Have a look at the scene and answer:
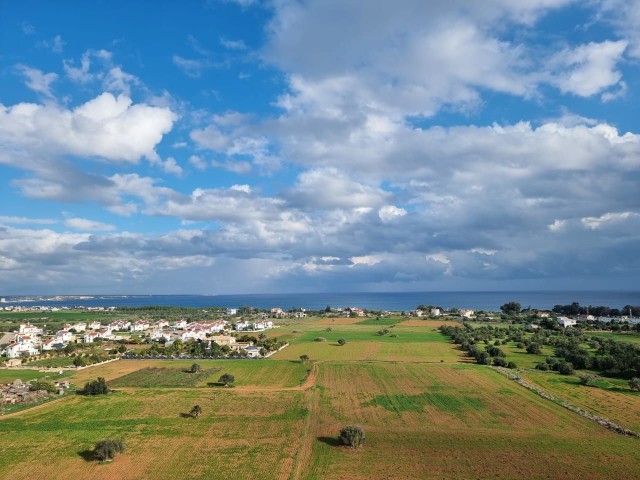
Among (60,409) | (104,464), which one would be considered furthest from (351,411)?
(60,409)

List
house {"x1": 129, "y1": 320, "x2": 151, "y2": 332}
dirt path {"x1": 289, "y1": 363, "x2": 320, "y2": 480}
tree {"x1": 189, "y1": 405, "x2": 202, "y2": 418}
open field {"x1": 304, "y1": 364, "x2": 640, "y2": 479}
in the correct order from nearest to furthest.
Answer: open field {"x1": 304, "y1": 364, "x2": 640, "y2": 479}
dirt path {"x1": 289, "y1": 363, "x2": 320, "y2": 480}
tree {"x1": 189, "y1": 405, "x2": 202, "y2": 418}
house {"x1": 129, "y1": 320, "x2": 151, "y2": 332}

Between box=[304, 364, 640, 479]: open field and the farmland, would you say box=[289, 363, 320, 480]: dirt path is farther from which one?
box=[304, 364, 640, 479]: open field

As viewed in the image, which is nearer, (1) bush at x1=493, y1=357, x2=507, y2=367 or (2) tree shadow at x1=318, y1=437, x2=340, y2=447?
(2) tree shadow at x1=318, y1=437, x2=340, y2=447

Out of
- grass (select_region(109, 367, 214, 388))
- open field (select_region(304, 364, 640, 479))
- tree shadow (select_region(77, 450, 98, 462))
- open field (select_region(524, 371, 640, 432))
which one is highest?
open field (select_region(524, 371, 640, 432))

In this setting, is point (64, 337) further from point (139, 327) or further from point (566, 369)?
point (566, 369)

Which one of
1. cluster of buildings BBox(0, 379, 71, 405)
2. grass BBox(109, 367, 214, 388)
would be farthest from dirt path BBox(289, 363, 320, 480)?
cluster of buildings BBox(0, 379, 71, 405)

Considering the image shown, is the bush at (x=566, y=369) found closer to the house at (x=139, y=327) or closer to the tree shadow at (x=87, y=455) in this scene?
the tree shadow at (x=87, y=455)

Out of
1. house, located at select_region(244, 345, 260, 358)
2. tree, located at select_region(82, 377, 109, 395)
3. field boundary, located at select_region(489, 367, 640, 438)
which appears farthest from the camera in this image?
house, located at select_region(244, 345, 260, 358)
